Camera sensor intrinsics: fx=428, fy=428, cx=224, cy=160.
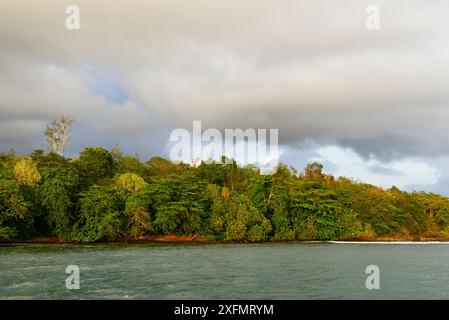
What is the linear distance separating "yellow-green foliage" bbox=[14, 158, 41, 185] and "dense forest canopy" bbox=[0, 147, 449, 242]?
18 centimetres

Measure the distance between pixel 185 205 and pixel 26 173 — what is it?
2911 centimetres

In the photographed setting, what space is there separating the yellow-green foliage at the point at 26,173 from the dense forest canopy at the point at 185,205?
0.18m

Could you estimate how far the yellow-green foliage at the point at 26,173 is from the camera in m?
76.1

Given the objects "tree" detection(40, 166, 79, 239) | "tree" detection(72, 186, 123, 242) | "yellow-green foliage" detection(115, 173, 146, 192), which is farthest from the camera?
"yellow-green foliage" detection(115, 173, 146, 192)

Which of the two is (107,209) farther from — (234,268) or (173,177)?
(234,268)

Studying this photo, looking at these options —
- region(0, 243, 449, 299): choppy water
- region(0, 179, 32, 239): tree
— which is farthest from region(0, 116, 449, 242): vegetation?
region(0, 243, 449, 299): choppy water

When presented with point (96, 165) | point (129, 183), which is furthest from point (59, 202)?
point (96, 165)

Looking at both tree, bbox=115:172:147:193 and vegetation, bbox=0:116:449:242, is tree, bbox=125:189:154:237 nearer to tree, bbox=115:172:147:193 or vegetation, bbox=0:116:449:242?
vegetation, bbox=0:116:449:242

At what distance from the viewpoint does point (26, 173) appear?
76.9 meters

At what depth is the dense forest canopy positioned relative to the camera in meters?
72.4

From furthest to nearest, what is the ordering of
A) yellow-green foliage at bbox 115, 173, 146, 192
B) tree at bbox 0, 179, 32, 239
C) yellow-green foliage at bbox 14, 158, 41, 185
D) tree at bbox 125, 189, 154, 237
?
yellow-green foliage at bbox 115, 173, 146, 192, yellow-green foliage at bbox 14, 158, 41, 185, tree at bbox 125, 189, 154, 237, tree at bbox 0, 179, 32, 239

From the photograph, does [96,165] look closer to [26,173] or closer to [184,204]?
[26,173]
